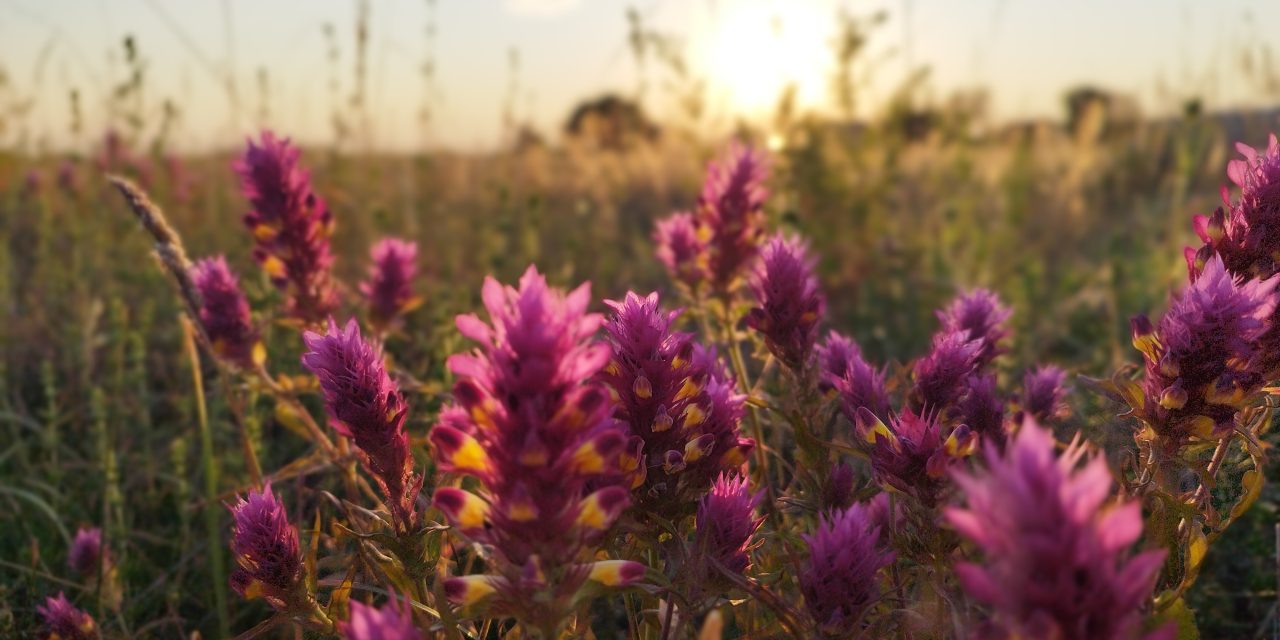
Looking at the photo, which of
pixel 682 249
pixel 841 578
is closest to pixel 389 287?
pixel 682 249

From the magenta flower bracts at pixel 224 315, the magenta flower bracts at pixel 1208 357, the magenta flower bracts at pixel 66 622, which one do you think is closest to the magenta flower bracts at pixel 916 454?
the magenta flower bracts at pixel 1208 357

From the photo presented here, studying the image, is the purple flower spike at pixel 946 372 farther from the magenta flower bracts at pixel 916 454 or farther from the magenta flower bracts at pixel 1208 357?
the magenta flower bracts at pixel 1208 357

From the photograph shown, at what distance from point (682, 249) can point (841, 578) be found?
5.61 ft

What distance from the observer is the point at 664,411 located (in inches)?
58.4

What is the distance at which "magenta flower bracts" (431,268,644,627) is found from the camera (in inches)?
42.0

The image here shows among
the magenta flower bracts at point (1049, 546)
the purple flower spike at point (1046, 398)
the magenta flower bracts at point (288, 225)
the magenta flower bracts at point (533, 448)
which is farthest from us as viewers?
the magenta flower bracts at point (288, 225)

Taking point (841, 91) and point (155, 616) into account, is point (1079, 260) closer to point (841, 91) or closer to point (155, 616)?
point (841, 91)

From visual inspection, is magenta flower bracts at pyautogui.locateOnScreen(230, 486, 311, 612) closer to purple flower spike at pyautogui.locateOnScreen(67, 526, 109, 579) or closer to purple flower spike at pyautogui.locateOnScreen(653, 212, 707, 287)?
purple flower spike at pyautogui.locateOnScreen(67, 526, 109, 579)

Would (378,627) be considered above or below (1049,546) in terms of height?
below

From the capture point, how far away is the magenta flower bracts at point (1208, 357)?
1.42m

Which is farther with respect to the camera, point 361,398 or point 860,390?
point 860,390

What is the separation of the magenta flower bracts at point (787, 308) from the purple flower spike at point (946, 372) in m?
0.29

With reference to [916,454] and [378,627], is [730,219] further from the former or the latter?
[378,627]

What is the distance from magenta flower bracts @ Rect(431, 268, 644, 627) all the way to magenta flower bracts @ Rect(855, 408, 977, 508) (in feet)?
1.57
